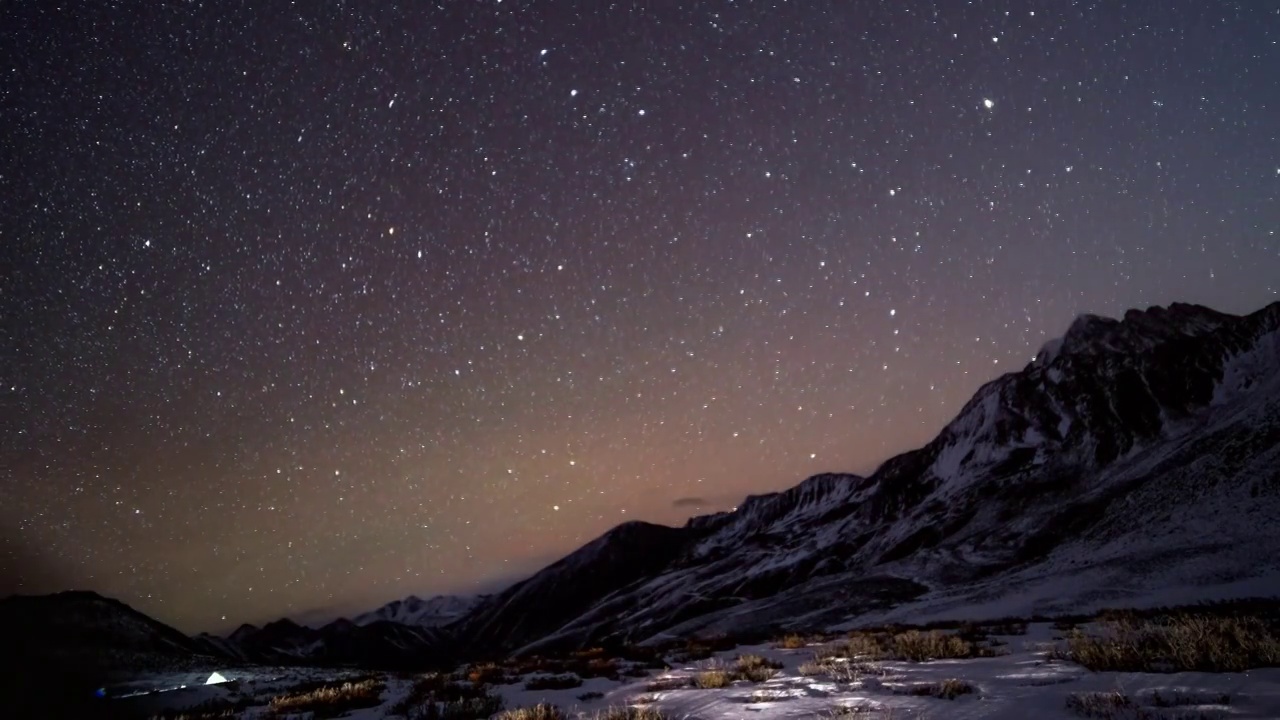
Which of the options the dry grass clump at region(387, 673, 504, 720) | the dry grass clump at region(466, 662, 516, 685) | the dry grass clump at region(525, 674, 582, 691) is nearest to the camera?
the dry grass clump at region(387, 673, 504, 720)

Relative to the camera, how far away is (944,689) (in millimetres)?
8844

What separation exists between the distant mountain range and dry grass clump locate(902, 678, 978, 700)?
2765cm

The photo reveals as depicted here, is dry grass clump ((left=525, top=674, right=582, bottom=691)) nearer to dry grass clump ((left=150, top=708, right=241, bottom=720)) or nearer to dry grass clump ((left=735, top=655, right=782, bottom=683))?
dry grass clump ((left=735, top=655, right=782, bottom=683))

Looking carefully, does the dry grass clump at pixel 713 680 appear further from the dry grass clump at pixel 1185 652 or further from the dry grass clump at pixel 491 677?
the dry grass clump at pixel 491 677

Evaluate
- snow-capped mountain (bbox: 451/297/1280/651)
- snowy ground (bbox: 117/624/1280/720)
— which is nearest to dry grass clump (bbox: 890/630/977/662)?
snowy ground (bbox: 117/624/1280/720)

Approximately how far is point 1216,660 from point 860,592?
273 feet

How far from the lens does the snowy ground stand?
22.8ft

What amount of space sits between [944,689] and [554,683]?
27.4 feet

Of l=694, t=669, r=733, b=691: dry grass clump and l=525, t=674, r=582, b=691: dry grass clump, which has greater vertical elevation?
l=694, t=669, r=733, b=691: dry grass clump

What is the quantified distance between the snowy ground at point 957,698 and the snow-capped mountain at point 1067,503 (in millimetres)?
50267

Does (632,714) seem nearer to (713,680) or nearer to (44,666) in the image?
(713,680)

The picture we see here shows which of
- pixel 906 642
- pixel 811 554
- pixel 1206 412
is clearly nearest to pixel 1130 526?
pixel 1206 412

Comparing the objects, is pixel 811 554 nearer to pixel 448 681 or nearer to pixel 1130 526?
pixel 1130 526

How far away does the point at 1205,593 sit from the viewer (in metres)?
46.2
